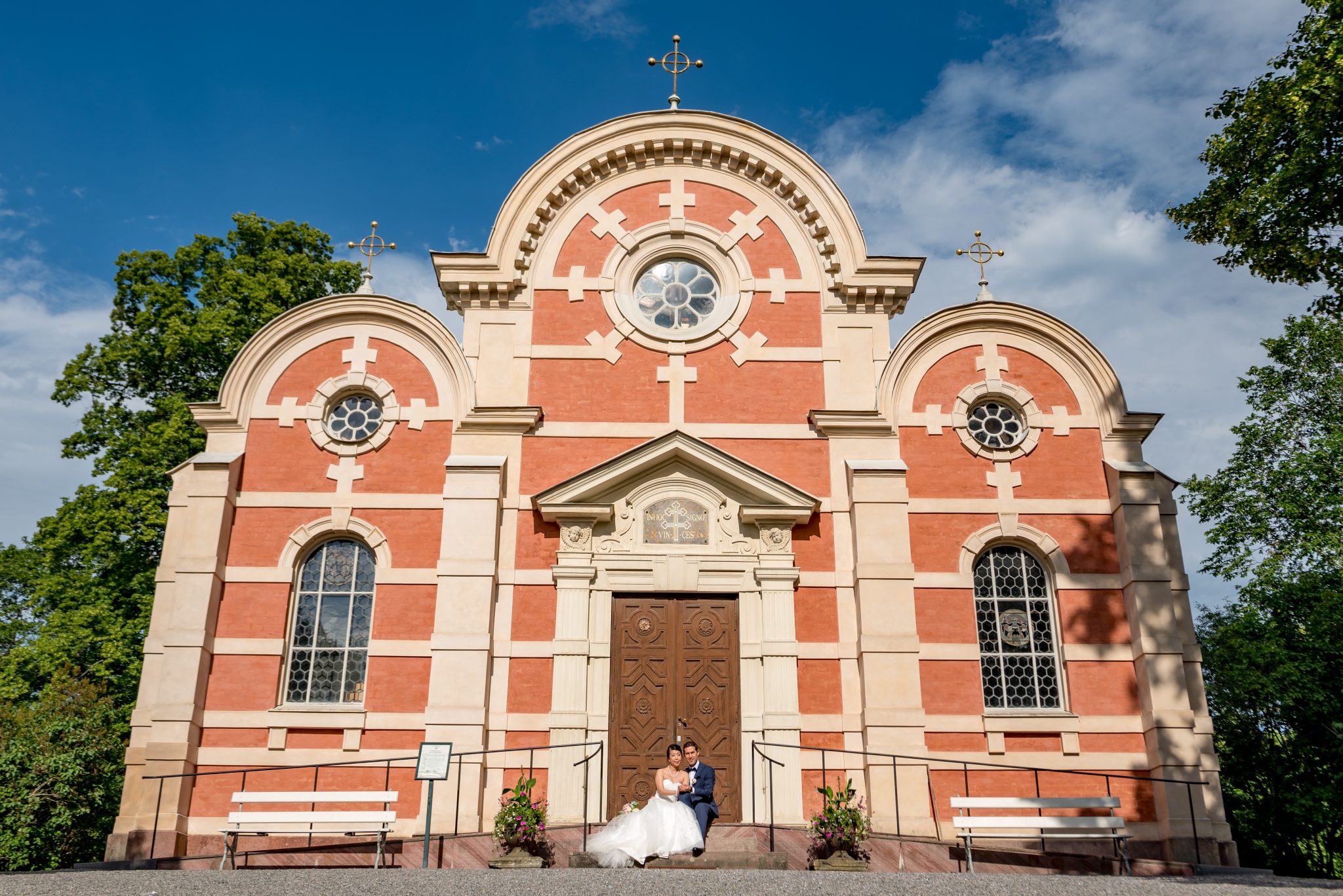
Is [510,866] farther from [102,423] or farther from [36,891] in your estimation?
[102,423]

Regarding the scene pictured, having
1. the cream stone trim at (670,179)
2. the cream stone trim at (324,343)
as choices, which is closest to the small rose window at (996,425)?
the cream stone trim at (670,179)

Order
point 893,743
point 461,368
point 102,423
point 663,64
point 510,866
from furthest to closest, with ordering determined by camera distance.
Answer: point 102,423 → point 663,64 → point 461,368 → point 893,743 → point 510,866

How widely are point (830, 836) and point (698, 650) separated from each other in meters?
3.38

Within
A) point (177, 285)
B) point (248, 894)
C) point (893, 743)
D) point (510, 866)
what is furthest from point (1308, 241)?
point (177, 285)

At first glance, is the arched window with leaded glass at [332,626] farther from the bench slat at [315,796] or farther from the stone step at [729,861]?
the stone step at [729,861]

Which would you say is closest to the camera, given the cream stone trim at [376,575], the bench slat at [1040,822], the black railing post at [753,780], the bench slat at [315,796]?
the bench slat at [1040,822]

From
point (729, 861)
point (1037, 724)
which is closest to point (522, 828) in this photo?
point (729, 861)

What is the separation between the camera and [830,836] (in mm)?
11898

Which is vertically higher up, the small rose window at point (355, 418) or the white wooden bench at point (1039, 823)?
the small rose window at point (355, 418)

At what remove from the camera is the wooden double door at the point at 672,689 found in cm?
1389

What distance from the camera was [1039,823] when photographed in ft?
40.9

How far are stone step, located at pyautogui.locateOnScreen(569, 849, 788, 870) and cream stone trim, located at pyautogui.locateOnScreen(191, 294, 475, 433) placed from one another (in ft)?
24.0

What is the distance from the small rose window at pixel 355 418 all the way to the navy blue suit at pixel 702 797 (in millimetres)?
7235

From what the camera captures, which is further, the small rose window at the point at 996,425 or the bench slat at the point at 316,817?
the small rose window at the point at 996,425
